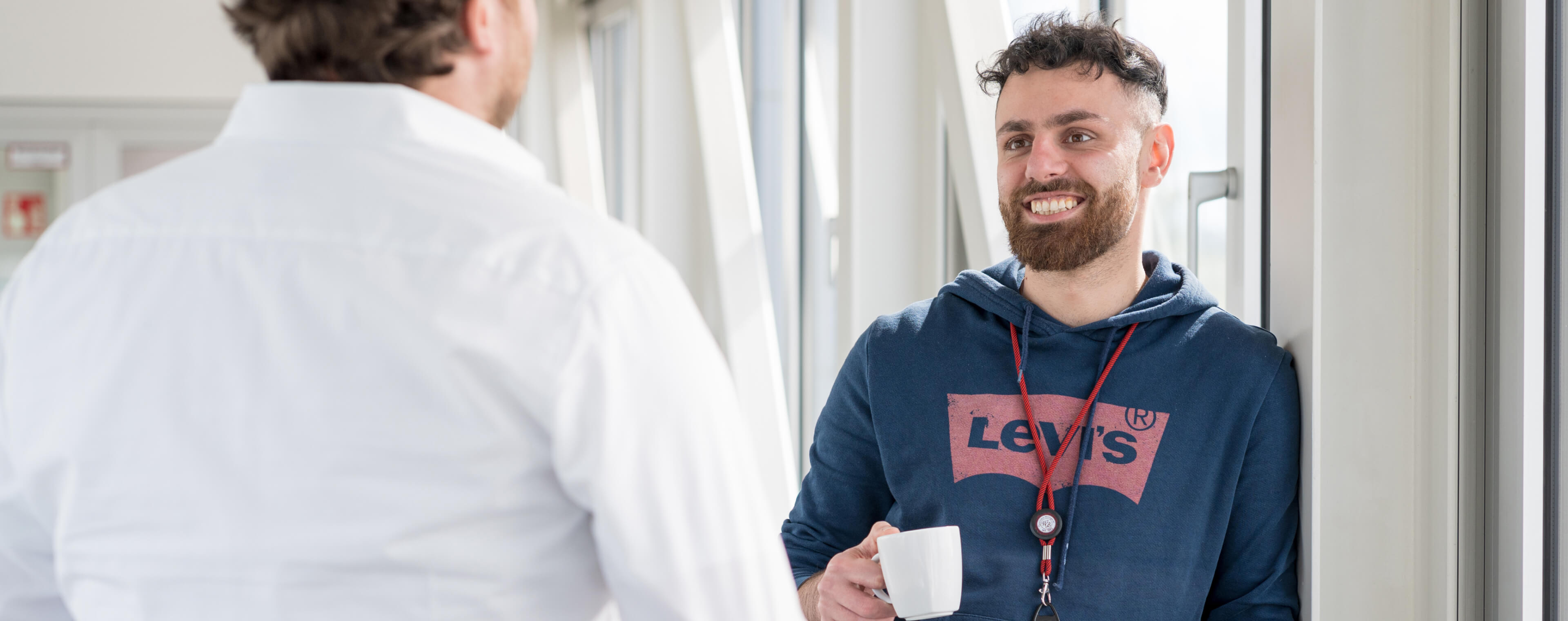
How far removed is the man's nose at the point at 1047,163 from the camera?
146cm

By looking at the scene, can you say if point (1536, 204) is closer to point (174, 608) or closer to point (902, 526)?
point (902, 526)

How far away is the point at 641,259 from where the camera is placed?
2.62 feet

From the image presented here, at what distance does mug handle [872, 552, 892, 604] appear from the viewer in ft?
4.16

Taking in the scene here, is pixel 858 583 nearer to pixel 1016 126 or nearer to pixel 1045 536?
pixel 1045 536

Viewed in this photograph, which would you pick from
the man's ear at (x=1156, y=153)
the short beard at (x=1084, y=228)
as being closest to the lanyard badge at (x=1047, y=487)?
the short beard at (x=1084, y=228)

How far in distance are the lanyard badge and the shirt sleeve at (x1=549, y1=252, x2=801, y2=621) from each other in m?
0.63

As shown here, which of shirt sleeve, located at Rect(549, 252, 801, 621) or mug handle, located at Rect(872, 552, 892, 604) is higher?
shirt sleeve, located at Rect(549, 252, 801, 621)

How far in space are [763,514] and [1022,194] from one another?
803mm

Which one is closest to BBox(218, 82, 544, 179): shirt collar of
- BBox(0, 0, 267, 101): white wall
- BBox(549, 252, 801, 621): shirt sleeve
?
BBox(549, 252, 801, 621): shirt sleeve

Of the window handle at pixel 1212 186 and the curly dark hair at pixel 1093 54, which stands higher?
the curly dark hair at pixel 1093 54

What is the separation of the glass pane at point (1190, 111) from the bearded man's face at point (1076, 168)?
7.9 inches

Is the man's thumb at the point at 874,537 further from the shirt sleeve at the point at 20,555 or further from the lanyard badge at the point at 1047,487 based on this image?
the shirt sleeve at the point at 20,555

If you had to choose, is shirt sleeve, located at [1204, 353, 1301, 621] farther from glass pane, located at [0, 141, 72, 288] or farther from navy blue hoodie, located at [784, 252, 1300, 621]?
glass pane, located at [0, 141, 72, 288]

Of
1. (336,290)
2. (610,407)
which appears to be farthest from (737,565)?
(336,290)
